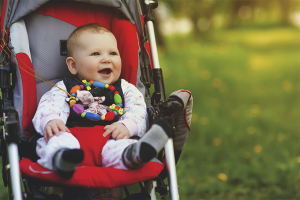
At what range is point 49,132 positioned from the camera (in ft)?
5.25

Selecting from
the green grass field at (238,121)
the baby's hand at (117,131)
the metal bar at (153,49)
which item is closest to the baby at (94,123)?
the baby's hand at (117,131)

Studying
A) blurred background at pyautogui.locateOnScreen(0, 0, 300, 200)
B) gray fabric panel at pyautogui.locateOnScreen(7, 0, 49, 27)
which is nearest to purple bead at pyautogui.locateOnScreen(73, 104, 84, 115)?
gray fabric panel at pyautogui.locateOnScreen(7, 0, 49, 27)

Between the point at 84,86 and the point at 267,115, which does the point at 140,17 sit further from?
the point at 267,115

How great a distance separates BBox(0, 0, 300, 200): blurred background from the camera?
2.96 m

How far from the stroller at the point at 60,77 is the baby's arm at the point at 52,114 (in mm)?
109

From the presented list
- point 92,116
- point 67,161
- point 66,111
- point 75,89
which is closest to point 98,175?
point 67,161

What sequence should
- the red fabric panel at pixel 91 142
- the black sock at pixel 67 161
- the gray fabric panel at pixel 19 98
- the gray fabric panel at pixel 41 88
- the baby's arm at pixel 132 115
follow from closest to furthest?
1. the black sock at pixel 67 161
2. the red fabric panel at pixel 91 142
3. the baby's arm at pixel 132 115
4. the gray fabric panel at pixel 19 98
5. the gray fabric panel at pixel 41 88

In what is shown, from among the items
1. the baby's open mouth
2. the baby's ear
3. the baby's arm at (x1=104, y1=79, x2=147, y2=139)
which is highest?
the baby's ear

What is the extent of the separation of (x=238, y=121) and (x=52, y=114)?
296cm

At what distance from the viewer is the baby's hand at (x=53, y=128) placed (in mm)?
1601

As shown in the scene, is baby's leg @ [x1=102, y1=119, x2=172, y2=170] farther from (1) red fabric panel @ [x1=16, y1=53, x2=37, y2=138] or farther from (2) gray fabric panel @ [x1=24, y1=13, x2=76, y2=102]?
(2) gray fabric panel @ [x1=24, y1=13, x2=76, y2=102]

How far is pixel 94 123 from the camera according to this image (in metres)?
1.82

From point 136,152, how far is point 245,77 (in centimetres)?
466

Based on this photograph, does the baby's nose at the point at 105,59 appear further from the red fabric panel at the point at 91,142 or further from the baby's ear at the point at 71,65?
the red fabric panel at the point at 91,142
